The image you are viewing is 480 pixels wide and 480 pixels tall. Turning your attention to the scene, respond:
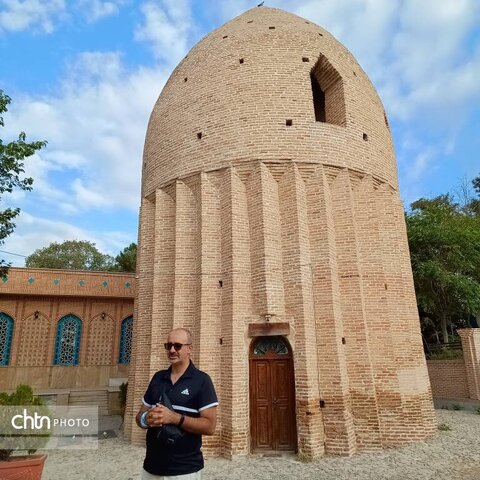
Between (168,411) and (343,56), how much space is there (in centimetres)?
1260

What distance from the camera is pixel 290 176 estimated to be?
9836 millimetres

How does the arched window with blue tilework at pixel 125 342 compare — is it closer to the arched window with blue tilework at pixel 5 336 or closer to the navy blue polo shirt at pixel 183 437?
the arched window with blue tilework at pixel 5 336

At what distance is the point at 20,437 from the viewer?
5961mm

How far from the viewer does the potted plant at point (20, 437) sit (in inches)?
224

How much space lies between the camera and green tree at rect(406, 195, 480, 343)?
1634 cm

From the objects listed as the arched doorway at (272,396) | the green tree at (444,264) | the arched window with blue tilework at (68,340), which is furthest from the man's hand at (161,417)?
the arched window with blue tilework at (68,340)

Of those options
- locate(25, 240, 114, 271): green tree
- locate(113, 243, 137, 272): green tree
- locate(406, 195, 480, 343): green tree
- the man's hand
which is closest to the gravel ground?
the man's hand

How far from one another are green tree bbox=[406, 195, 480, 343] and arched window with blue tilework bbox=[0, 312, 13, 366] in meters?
19.3

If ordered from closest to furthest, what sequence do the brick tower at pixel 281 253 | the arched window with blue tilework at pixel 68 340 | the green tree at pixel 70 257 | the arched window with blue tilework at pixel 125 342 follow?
the brick tower at pixel 281 253 → the arched window with blue tilework at pixel 68 340 → the arched window with blue tilework at pixel 125 342 → the green tree at pixel 70 257

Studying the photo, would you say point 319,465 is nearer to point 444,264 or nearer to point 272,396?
point 272,396

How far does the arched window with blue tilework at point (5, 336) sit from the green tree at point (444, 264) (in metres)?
19.3

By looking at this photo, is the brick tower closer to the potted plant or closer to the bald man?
the potted plant

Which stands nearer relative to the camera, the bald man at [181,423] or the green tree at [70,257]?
the bald man at [181,423]

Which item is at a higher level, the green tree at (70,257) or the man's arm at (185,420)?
the green tree at (70,257)
